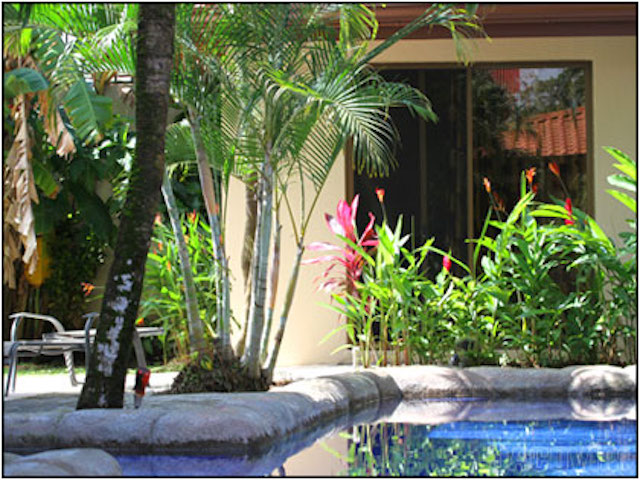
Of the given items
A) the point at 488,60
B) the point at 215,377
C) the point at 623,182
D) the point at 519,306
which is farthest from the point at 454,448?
the point at 488,60

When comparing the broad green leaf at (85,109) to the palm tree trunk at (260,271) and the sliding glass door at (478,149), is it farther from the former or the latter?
the sliding glass door at (478,149)

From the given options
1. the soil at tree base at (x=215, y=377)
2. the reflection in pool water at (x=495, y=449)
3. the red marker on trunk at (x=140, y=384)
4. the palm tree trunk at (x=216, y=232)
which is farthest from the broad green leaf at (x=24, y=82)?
the reflection in pool water at (x=495, y=449)

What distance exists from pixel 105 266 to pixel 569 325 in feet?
21.5

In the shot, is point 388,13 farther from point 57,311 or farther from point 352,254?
point 57,311

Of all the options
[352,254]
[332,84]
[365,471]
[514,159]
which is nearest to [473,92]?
[514,159]

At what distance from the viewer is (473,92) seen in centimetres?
1046

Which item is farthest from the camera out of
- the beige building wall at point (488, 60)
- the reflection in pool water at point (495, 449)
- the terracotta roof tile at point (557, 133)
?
the terracotta roof tile at point (557, 133)

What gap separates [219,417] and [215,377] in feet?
5.61

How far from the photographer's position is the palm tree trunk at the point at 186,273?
276 inches

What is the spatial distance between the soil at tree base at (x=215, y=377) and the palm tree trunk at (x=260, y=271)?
0.08 metres

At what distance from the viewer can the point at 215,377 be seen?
7.17 meters

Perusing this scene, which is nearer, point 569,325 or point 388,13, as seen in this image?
point 569,325

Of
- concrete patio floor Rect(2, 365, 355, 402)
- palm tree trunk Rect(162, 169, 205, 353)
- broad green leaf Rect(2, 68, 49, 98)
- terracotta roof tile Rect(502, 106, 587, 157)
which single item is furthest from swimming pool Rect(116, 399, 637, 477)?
broad green leaf Rect(2, 68, 49, 98)

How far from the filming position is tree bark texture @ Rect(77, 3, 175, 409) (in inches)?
227
